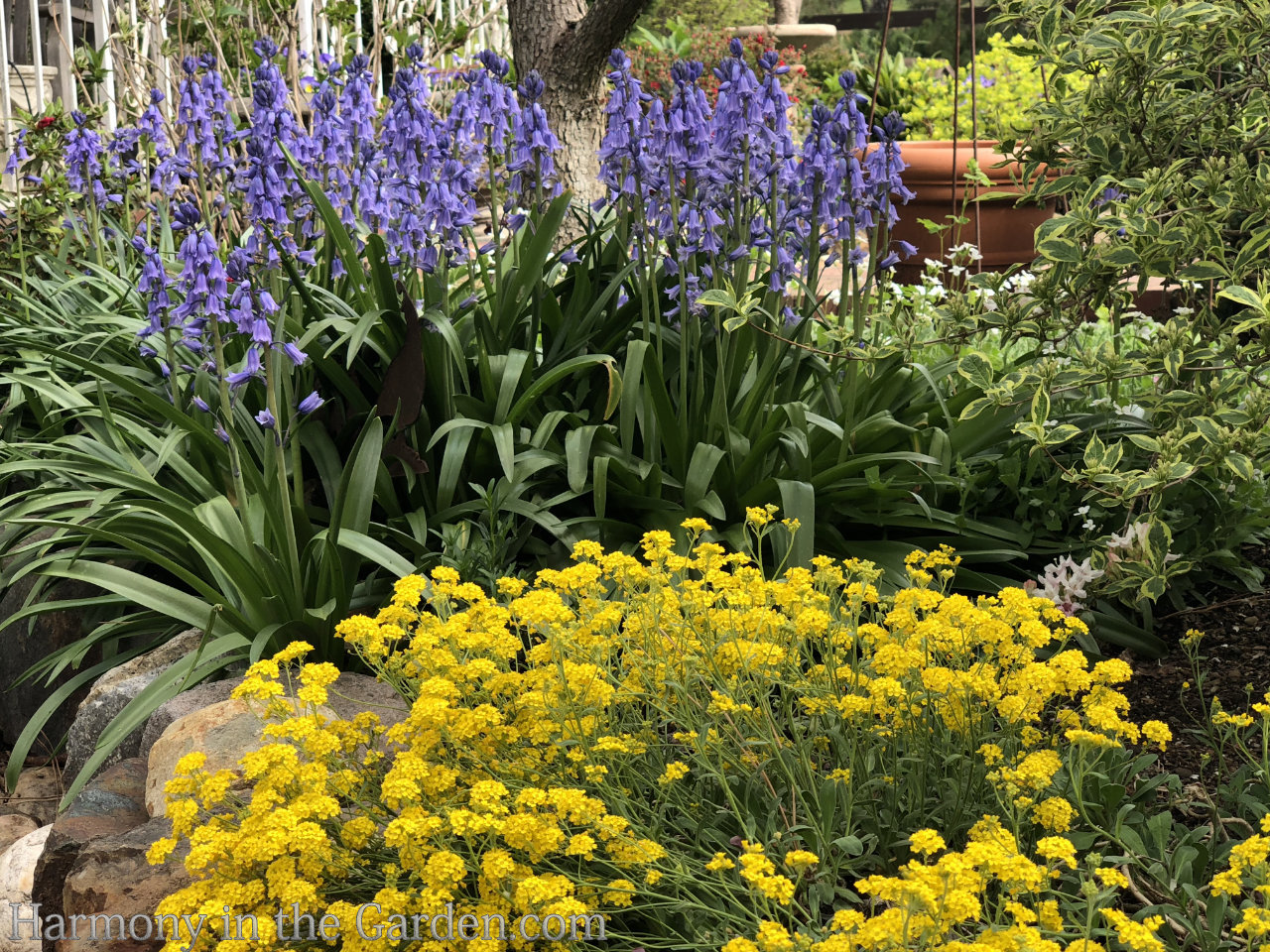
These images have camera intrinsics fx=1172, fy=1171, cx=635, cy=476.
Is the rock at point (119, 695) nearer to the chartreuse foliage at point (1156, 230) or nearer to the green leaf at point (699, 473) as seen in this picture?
the green leaf at point (699, 473)

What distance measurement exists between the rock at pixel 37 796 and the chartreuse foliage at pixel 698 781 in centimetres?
135

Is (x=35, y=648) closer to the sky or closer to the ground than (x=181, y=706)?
closer to the ground

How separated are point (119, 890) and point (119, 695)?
37.5 inches

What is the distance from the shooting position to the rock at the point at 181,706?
260cm

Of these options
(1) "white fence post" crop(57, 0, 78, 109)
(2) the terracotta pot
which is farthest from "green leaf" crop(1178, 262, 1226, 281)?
(1) "white fence post" crop(57, 0, 78, 109)

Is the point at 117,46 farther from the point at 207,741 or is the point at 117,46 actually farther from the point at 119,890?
the point at 119,890

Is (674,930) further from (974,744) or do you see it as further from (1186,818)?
(1186,818)

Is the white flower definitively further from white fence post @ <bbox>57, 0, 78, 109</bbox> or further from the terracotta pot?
white fence post @ <bbox>57, 0, 78, 109</bbox>

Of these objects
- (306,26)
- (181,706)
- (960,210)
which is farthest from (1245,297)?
(306,26)

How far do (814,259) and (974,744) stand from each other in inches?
67.9

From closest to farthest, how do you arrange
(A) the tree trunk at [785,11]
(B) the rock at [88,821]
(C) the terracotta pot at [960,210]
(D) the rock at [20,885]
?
(B) the rock at [88,821]
(D) the rock at [20,885]
(C) the terracotta pot at [960,210]
(A) the tree trunk at [785,11]

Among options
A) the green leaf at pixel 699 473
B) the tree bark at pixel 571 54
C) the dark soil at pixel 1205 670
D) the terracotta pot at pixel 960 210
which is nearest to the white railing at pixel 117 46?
the tree bark at pixel 571 54

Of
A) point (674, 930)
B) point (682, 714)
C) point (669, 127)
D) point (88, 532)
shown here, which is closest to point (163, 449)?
point (88, 532)

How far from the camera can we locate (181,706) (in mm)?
2613
